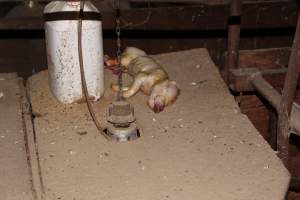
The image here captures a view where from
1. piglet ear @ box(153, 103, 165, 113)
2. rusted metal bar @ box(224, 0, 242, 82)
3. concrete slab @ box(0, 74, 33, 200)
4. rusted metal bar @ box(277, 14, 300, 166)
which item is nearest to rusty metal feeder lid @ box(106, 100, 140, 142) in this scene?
piglet ear @ box(153, 103, 165, 113)

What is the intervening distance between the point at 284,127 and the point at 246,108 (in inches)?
32.3

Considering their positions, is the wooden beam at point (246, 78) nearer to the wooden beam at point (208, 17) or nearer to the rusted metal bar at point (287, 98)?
the rusted metal bar at point (287, 98)

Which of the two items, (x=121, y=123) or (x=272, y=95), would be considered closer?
(x=121, y=123)

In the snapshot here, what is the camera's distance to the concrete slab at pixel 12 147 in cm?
150

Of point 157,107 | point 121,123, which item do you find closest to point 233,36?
point 157,107

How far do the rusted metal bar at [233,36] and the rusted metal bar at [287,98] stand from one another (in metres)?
0.58

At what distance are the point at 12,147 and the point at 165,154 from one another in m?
0.55

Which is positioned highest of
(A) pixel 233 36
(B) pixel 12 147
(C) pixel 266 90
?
(A) pixel 233 36

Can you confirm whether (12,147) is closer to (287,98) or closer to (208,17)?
(287,98)

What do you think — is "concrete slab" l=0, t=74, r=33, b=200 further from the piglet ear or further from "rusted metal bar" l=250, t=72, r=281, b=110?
"rusted metal bar" l=250, t=72, r=281, b=110

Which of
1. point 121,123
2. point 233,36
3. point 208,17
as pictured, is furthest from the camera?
point 208,17

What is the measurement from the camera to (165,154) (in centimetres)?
168

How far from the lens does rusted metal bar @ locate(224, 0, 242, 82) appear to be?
2172 millimetres

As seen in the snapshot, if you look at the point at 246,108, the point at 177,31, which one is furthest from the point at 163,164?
the point at 177,31
